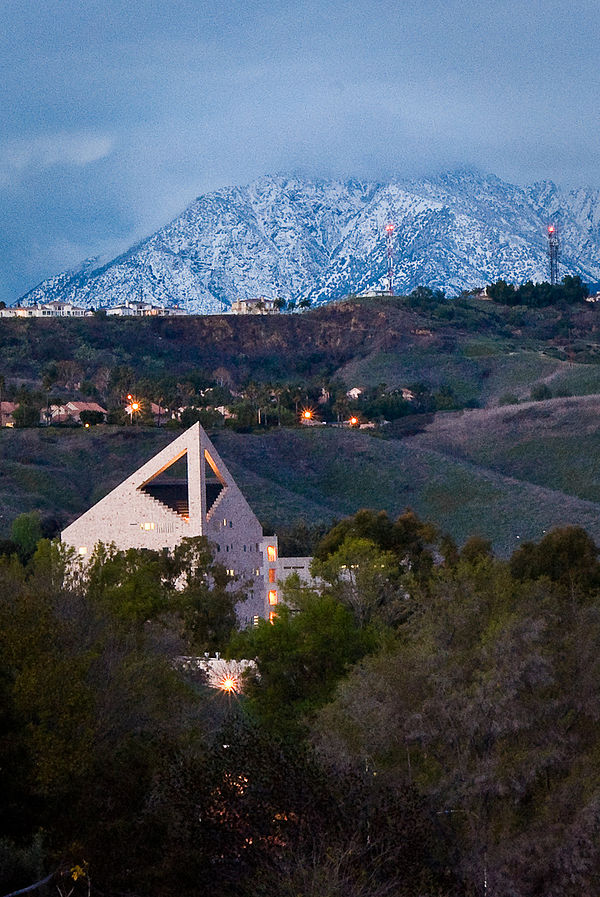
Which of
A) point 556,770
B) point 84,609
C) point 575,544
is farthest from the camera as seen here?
point 575,544

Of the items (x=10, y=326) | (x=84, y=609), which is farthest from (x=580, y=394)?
(x=84, y=609)

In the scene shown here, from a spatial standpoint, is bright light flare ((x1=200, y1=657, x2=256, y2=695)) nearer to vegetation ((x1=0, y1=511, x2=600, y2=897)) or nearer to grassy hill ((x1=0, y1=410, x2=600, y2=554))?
vegetation ((x1=0, y1=511, x2=600, y2=897))

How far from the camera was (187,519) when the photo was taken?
5359cm

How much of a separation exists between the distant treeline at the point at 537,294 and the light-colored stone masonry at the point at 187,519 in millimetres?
130751

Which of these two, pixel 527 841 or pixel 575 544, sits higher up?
pixel 575 544

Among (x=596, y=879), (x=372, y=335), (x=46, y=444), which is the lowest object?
(x=596, y=879)

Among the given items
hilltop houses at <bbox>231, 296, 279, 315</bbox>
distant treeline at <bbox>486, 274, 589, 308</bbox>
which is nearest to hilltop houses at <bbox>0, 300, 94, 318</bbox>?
hilltop houses at <bbox>231, 296, 279, 315</bbox>

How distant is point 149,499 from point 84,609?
2089 centimetres

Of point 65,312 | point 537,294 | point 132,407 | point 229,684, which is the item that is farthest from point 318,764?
point 65,312

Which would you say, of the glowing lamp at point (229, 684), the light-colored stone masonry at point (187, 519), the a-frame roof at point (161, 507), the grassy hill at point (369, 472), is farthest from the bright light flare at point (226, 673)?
the grassy hill at point (369, 472)

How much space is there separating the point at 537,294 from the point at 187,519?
135706 millimetres

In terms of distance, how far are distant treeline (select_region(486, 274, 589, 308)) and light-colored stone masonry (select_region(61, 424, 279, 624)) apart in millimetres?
130751

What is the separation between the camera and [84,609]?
33719 mm

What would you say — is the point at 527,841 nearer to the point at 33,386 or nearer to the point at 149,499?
the point at 149,499
